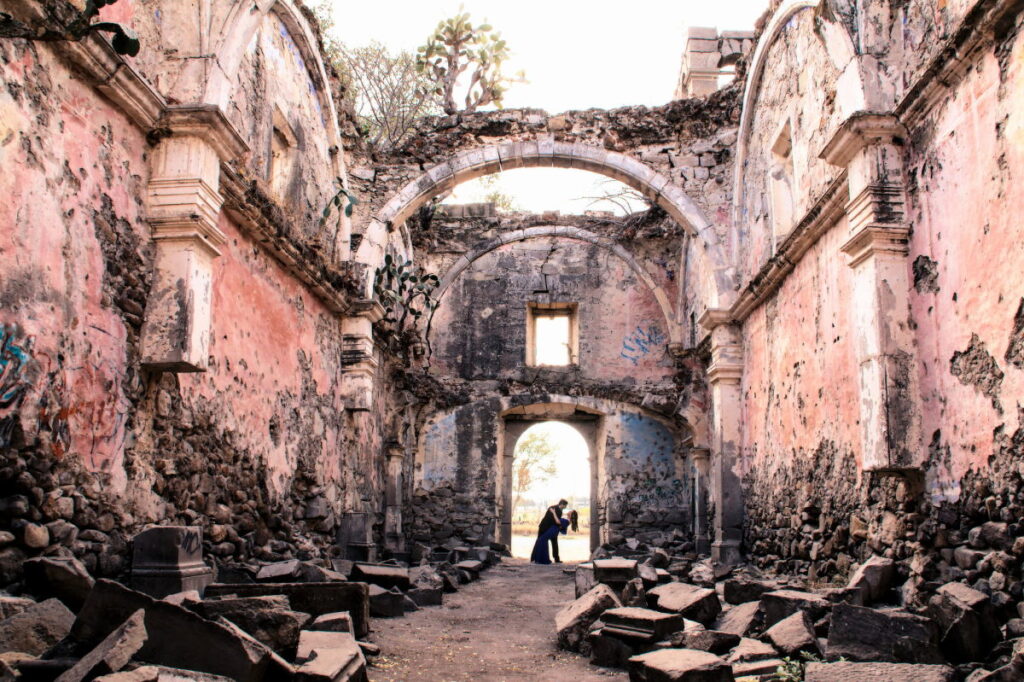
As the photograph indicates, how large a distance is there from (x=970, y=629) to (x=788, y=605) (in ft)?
3.95

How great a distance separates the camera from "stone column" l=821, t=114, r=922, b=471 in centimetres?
503

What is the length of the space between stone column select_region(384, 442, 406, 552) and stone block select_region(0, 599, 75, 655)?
8.04 metres

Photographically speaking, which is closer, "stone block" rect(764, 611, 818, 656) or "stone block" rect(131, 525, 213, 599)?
"stone block" rect(764, 611, 818, 656)

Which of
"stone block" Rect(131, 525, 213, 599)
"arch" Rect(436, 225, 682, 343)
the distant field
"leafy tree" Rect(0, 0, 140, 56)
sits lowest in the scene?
the distant field

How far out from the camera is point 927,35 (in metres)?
5.18

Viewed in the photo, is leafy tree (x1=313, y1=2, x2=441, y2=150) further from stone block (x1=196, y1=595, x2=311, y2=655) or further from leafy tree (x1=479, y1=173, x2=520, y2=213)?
stone block (x1=196, y1=595, x2=311, y2=655)

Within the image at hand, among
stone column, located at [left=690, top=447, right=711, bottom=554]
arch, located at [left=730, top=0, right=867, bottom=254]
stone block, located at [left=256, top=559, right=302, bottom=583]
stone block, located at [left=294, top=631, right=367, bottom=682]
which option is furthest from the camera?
stone column, located at [left=690, top=447, right=711, bottom=554]

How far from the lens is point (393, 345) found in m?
11.5

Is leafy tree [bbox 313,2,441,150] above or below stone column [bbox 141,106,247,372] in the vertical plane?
above

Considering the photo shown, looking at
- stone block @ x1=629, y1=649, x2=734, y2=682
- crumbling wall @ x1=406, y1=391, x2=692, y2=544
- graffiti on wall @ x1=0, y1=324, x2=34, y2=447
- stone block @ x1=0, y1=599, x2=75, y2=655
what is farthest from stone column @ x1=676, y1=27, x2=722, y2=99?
stone block @ x1=0, y1=599, x2=75, y2=655

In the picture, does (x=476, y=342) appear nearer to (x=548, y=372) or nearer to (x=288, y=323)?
(x=548, y=372)

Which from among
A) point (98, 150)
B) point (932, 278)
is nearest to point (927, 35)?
point (932, 278)

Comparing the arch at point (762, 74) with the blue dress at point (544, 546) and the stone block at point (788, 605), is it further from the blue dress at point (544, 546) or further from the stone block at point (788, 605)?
the blue dress at point (544, 546)

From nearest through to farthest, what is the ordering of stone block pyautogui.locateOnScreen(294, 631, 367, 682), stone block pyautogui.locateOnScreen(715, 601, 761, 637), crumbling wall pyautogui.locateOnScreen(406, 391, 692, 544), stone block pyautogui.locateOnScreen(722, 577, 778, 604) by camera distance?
stone block pyautogui.locateOnScreen(294, 631, 367, 682) → stone block pyautogui.locateOnScreen(715, 601, 761, 637) → stone block pyautogui.locateOnScreen(722, 577, 778, 604) → crumbling wall pyautogui.locateOnScreen(406, 391, 692, 544)
